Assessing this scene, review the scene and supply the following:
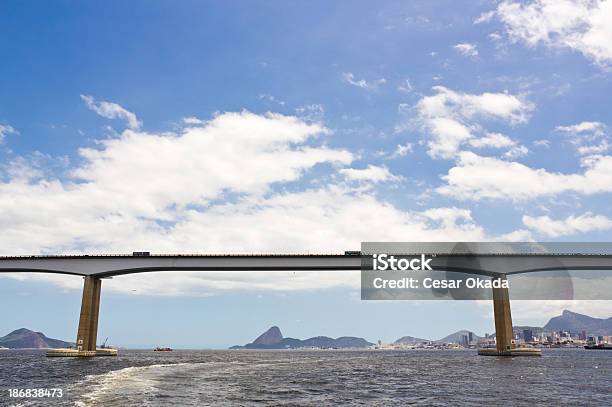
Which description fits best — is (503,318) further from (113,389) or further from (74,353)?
(74,353)

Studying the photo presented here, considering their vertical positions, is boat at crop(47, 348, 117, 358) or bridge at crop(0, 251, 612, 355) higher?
bridge at crop(0, 251, 612, 355)

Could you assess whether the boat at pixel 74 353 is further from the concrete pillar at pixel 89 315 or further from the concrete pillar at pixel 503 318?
the concrete pillar at pixel 503 318

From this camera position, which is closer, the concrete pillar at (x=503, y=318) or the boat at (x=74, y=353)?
the concrete pillar at (x=503, y=318)

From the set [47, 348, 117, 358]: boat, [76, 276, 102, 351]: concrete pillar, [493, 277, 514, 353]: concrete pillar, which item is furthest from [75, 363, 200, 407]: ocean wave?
[493, 277, 514, 353]: concrete pillar

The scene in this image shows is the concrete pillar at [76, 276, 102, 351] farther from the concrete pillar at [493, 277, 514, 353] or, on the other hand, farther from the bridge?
the concrete pillar at [493, 277, 514, 353]

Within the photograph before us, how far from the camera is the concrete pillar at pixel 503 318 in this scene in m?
96.6

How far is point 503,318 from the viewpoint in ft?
317

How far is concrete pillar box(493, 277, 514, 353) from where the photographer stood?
9662cm

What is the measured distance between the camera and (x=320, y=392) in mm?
37875

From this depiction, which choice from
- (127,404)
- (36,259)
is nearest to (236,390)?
(127,404)

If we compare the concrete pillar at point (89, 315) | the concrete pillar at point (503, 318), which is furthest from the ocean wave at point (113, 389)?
the concrete pillar at point (503, 318)

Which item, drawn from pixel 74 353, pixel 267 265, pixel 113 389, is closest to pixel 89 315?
pixel 74 353

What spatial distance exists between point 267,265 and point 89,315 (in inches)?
1390

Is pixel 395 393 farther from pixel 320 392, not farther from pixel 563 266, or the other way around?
pixel 563 266
